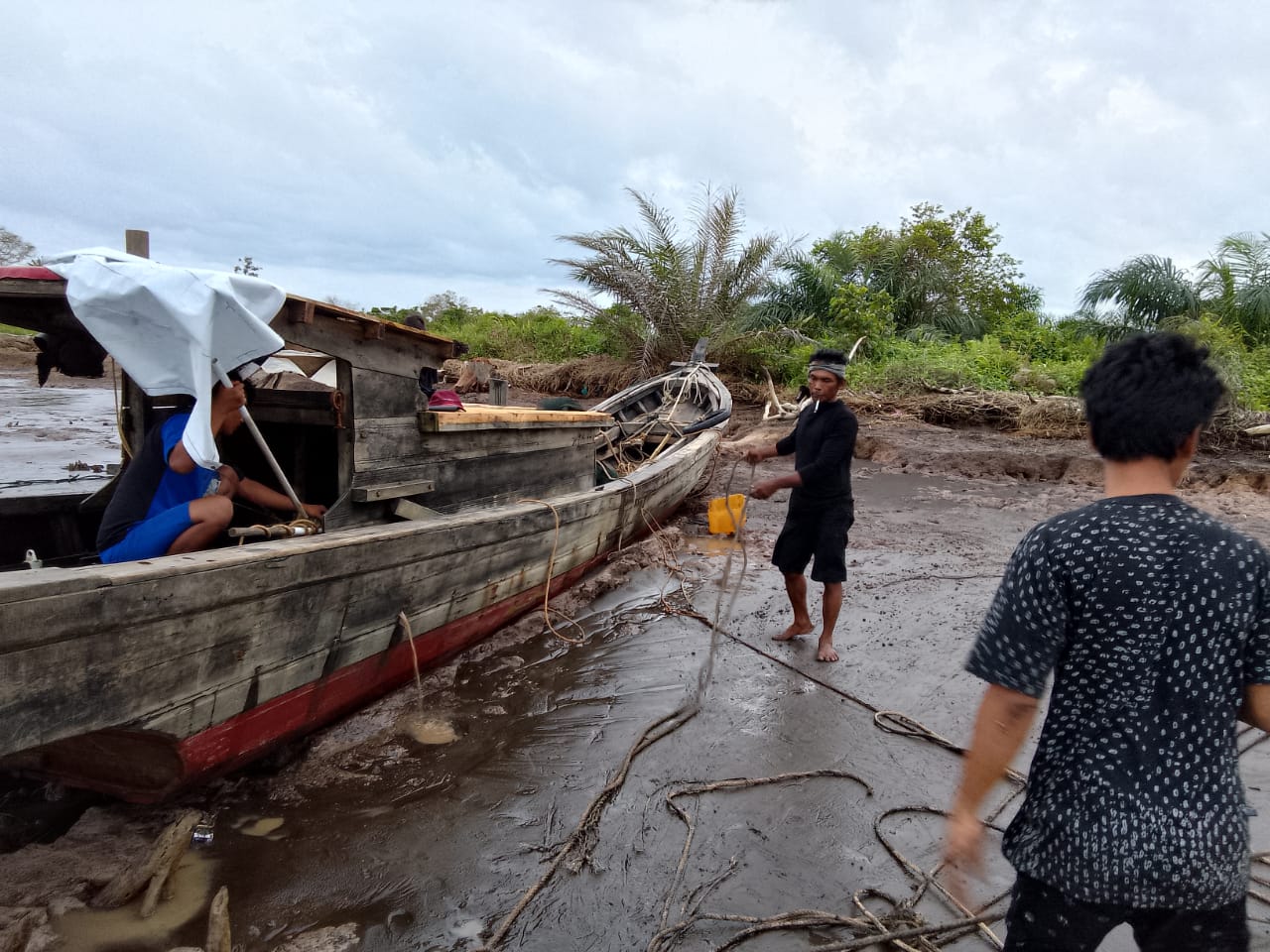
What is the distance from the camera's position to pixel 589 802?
10.3 ft

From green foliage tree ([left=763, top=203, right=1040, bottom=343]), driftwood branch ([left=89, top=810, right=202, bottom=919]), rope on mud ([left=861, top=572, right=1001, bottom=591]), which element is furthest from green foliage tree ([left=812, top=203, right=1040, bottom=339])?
driftwood branch ([left=89, top=810, right=202, bottom=919])

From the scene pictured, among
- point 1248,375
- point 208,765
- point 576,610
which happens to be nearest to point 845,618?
point 576,610

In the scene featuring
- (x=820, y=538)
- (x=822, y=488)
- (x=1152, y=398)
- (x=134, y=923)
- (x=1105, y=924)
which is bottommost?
(x=134, y=923)

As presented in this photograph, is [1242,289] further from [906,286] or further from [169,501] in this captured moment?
[169,501]

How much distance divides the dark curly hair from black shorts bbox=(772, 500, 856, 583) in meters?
3.06

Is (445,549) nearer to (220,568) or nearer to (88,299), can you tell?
(220,568)

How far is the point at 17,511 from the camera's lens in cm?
381

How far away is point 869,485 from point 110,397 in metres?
18.0

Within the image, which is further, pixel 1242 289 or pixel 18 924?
pixel 1242 289

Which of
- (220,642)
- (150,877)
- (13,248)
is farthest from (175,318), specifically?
(13,248)

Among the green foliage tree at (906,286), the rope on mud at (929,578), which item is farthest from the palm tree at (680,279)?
the rope on mud at (929,578)

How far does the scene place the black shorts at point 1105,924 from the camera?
1378mm

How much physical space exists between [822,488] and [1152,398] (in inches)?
125

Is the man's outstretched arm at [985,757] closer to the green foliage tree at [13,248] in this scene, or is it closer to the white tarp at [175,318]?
the white tarp at [175,318]
